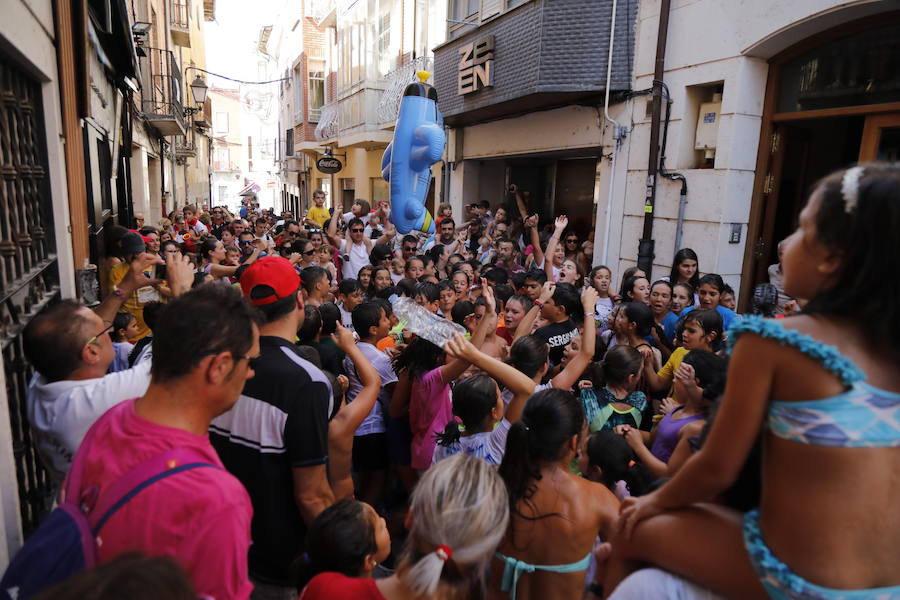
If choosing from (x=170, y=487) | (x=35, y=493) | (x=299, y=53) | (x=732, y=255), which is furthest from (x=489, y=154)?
(x=299, y=53)

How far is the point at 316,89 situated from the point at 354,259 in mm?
19521

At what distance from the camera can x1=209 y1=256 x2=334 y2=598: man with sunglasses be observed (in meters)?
2.01

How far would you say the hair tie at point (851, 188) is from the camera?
117 cm

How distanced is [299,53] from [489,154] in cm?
1872

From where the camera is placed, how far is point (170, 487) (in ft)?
3.96

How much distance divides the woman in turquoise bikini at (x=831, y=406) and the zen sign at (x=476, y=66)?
8069mm

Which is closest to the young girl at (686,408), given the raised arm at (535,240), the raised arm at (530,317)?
A: the raised arm at (530,317)

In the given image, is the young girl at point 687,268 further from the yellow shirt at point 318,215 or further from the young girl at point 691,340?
the yellow shirt at point 318,215

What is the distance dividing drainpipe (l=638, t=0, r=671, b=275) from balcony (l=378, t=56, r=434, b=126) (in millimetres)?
6668

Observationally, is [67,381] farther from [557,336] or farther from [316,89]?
[316,89]

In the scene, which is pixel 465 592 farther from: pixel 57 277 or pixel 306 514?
pixel 57 277

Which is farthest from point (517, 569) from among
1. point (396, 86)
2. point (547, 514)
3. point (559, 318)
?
point (396, 86)

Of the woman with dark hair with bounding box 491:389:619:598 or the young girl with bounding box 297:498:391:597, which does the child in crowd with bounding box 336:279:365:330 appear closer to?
the woman with dark hair with bounding box 491:389:619:598

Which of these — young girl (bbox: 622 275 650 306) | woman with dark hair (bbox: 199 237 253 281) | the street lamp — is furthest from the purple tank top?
the street lamp
